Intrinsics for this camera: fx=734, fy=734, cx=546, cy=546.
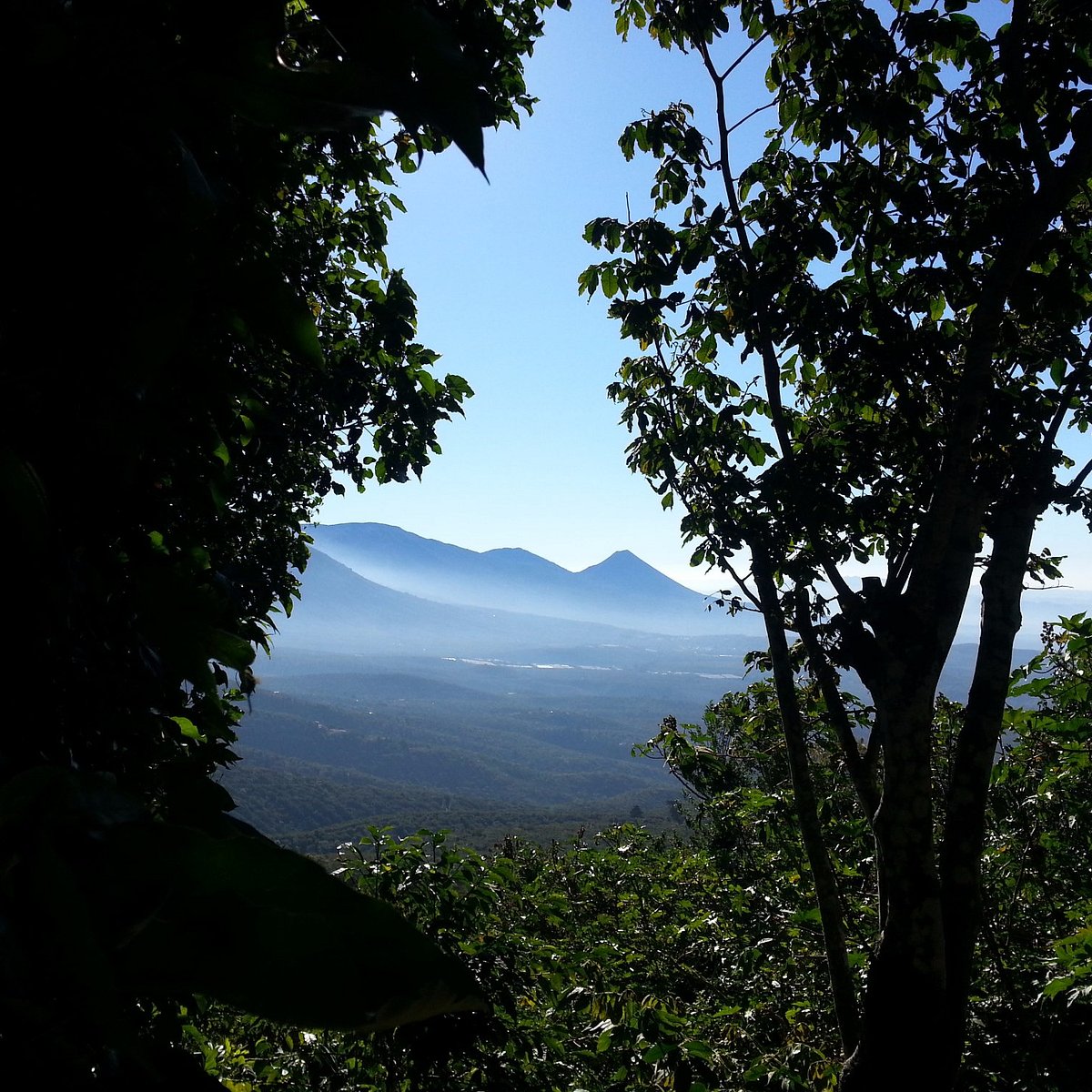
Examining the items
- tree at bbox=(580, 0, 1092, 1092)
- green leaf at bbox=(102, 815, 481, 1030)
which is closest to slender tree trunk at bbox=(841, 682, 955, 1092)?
tree at bbox=(580, 0, 1092, 1092)

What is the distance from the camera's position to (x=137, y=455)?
660 mm

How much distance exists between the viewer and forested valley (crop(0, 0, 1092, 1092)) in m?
0.34

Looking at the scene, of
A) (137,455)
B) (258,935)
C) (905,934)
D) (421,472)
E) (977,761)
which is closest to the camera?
(258,935)

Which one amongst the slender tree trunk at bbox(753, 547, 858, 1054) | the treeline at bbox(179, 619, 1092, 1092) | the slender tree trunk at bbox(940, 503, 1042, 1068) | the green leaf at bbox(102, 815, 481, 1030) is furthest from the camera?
the slender tree trunk at bbox(753, 547, 858, 1054)

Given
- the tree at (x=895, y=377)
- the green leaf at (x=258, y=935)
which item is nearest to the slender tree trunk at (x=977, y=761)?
the tree at (x=895, y=377)

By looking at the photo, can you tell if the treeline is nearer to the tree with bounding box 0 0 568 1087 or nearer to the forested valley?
the forested valley

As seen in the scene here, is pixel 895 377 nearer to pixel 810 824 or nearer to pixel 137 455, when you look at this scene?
pixel 810 824

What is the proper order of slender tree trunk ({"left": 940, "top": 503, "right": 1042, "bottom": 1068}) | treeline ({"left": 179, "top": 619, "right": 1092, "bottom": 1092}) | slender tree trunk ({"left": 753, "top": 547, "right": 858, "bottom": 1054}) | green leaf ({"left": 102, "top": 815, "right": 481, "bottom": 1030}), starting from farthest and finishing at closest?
slender tree trunk ({"left": 753, "top": 547, "right": 858, "bottom": 1054}) → slender tree trunk ({"left": 940, "top": 503, "right": 1042, "bottom": 1068}) → treeline ({"left": 179, "top": 619, "right": 1092, "bottom": 1092}) → green leaf ({"left": 102, "top": 815, "right": 481, "bottom": 1030})

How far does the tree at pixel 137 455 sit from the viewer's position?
0.31 metres

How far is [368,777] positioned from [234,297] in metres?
135

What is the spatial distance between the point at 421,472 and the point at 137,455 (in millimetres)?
4804

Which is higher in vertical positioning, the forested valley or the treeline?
the forested valley

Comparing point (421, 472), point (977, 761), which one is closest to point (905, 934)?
point (977, 761)

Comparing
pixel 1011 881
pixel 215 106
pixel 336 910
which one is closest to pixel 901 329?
pixel 1011 881
